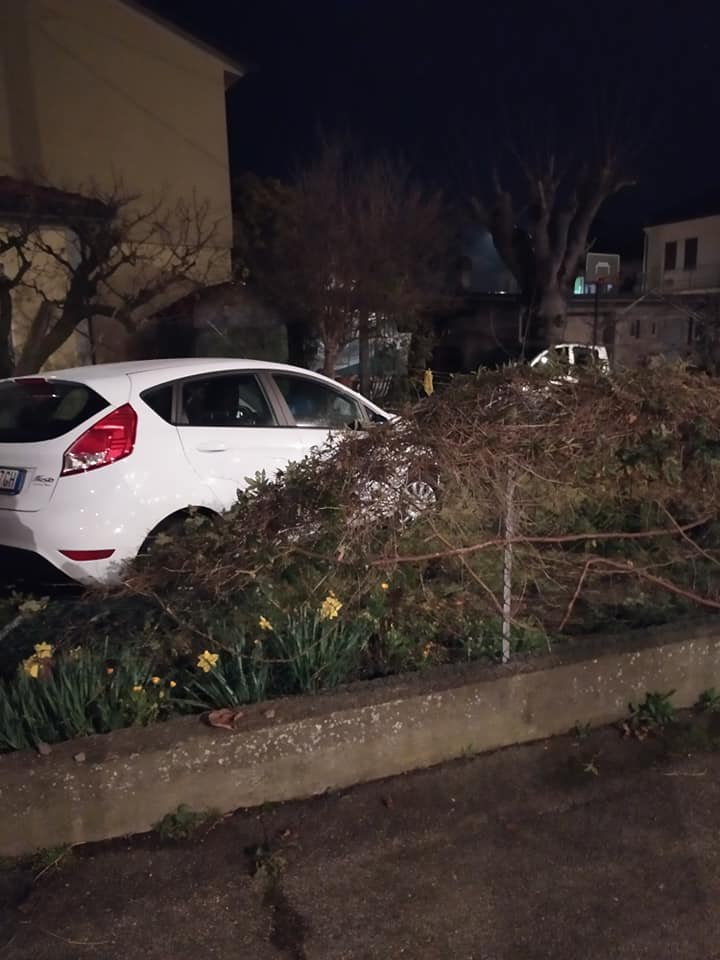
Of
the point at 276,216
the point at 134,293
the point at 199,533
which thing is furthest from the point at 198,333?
the point at 199,533

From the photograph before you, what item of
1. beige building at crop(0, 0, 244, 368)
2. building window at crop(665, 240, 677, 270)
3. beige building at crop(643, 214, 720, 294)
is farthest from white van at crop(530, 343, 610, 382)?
building window at crop(665, 240, 677, 270)

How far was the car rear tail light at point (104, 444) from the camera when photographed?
4.50 meters

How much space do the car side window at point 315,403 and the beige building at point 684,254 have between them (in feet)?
107

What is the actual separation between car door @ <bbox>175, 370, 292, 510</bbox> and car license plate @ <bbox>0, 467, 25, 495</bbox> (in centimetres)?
92

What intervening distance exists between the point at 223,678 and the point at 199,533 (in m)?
0.92

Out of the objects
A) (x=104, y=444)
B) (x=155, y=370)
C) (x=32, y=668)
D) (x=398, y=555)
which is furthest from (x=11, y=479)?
(x=398, y=555)

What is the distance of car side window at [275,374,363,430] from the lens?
5.70 meters

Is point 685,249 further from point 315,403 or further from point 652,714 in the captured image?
point 652,714

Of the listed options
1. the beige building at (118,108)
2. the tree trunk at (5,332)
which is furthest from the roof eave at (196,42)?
the tree trunk at (5,332)

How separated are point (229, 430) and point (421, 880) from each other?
10.4 feet

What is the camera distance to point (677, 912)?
8.32 ft

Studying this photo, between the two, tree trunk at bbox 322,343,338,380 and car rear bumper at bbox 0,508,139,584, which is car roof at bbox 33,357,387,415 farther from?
tree trunk at bbox 322,343,338,380

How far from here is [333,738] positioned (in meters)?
3.07

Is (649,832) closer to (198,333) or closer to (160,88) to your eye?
(198,333)
